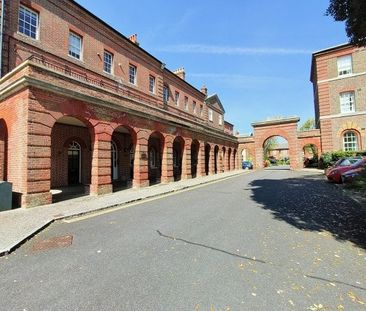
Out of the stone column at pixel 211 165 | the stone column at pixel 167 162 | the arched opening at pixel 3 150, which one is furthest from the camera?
the stone column at pixel 211 165

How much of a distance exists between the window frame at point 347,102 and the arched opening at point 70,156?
89.6 ft

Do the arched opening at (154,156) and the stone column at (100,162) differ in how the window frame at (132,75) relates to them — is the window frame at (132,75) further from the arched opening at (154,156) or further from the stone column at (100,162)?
the stone column at (100,162)

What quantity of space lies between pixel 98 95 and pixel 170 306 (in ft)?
35.8

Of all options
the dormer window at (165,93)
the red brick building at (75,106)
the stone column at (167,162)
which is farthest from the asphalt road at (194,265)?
the dormer window at (165,93)

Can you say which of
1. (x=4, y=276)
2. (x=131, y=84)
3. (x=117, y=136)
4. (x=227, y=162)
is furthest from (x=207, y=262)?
(x=227, y=162)

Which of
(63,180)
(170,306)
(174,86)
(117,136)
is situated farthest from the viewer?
(174,86)

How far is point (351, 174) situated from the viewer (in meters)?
14.6

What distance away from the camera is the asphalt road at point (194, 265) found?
3.11 metres

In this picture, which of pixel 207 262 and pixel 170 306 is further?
pixel 207 262

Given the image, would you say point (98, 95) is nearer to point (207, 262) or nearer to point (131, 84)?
point (131, 84)

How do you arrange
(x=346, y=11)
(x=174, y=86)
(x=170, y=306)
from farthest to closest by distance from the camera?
1. (x=174, y=86)
2. (x=346, y=11)
3. (x=170, y=306)

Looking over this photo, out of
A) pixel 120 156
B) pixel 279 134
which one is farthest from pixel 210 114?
pixel 120 156

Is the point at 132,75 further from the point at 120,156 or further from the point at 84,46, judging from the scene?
the point at 120,156

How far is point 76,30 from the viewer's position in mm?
15227
